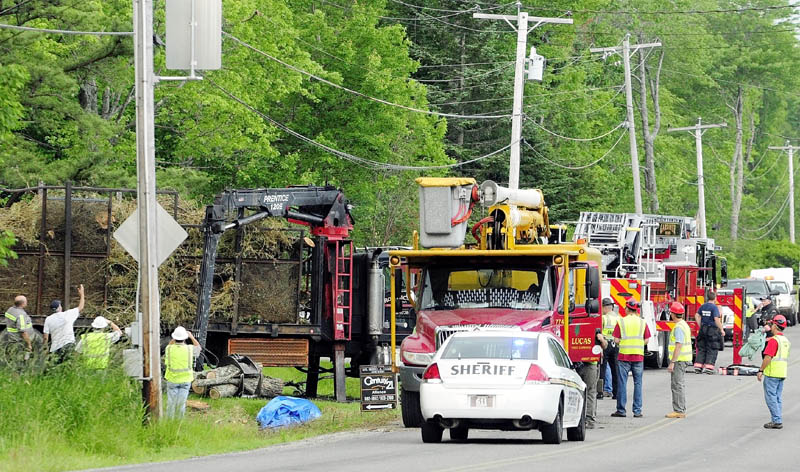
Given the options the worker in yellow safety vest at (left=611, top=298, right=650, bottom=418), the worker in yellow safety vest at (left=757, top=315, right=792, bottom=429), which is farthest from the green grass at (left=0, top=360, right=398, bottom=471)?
the worker in yellow safety vest at (left=757, top=315, right=792, bottom=429)

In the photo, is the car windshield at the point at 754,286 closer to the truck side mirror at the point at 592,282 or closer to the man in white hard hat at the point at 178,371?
the truck side mirror at the point at 592,282

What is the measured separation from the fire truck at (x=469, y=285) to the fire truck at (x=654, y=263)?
9.54 metres

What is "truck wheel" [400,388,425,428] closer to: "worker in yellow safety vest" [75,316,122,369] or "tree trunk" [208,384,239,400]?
"worker in yellow safety vest" [75,316,122,369]

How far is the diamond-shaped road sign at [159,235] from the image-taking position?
19.8m

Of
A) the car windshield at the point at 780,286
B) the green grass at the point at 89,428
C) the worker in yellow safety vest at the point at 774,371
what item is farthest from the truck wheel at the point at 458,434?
the car windshield at the point at 780,286

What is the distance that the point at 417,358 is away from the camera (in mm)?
21031

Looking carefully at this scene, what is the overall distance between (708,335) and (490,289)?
12.7m

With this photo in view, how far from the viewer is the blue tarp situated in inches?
926

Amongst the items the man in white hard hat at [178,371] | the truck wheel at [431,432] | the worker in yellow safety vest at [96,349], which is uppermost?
the worker in yellow safety vest at [96,349]

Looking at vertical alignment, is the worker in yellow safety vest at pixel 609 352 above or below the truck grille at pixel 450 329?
below

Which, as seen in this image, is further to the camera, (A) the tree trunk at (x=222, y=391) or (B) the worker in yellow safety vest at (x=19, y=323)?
(A) the tree trunk at (x=222, y=391)

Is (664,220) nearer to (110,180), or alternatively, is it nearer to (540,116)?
(110,180)

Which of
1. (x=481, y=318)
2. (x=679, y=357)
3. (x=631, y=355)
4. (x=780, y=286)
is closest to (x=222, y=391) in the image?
(x=481, y=318)

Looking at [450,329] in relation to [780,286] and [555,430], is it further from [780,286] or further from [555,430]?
[780,286]
